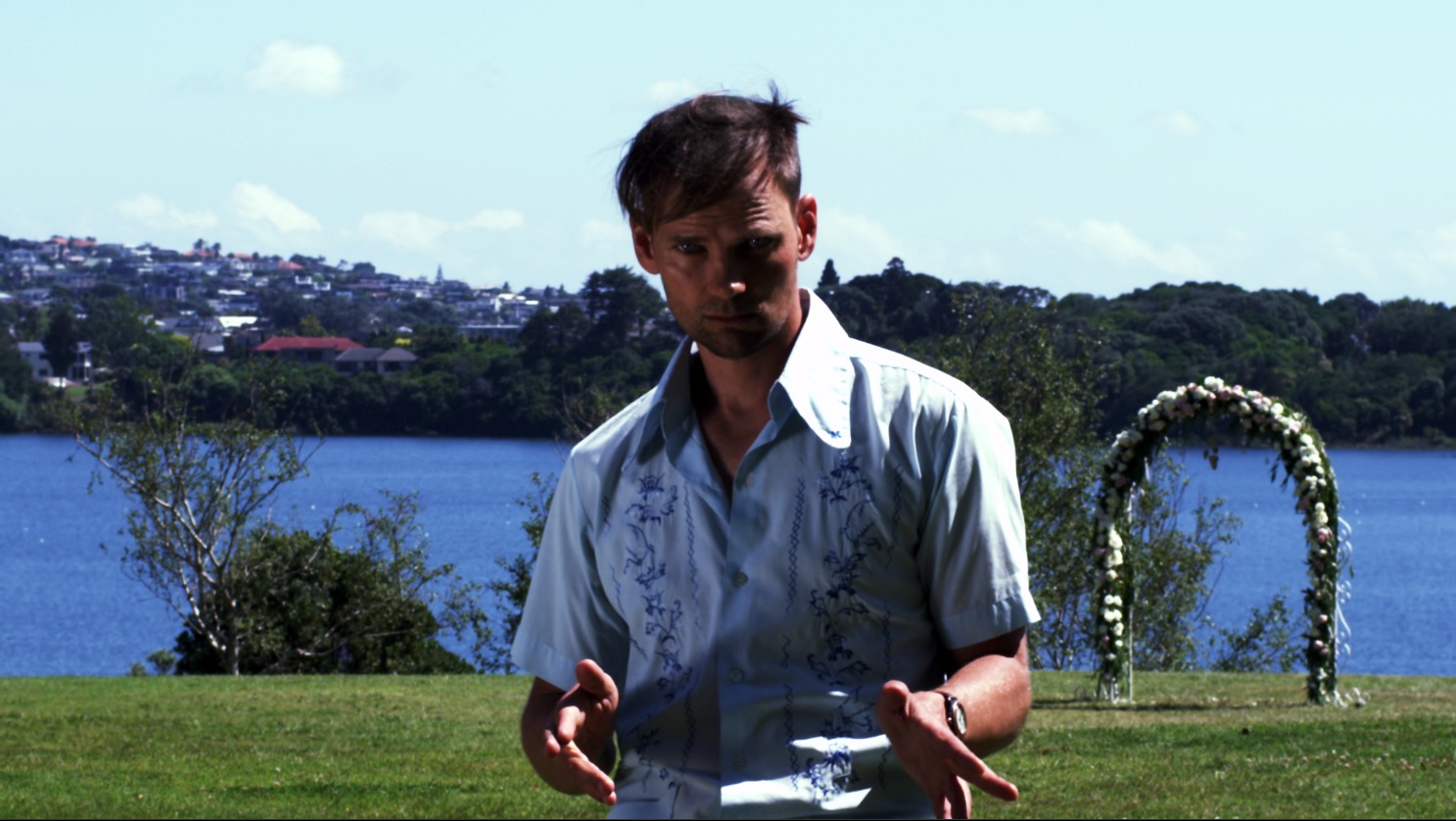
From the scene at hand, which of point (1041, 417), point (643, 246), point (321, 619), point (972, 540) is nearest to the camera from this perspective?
point (972, 540)

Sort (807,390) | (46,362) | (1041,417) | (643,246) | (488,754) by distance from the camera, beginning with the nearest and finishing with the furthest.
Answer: (807,390)
(643,246)
(488,754)
(1041,417)
(46,362)

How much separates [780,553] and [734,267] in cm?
43

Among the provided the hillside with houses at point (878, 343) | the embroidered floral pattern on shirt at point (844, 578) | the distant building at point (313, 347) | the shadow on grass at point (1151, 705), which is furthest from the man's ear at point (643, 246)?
the distant building at point (313, 347)

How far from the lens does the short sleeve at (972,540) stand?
106 inches

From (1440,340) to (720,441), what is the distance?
3825 inches

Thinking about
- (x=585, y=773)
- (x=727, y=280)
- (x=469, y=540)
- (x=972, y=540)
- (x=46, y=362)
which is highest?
(x=727, y=280)

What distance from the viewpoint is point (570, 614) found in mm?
3053

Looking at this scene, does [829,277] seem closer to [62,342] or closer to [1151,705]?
[1151,705]

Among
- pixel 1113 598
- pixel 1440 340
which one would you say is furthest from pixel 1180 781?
pixel 1440 340

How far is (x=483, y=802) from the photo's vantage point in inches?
377

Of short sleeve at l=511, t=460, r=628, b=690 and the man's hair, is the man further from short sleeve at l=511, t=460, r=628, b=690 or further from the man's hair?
short sleeve at l=511, t=460, r=628, b=690

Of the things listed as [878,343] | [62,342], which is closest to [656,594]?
[878,343]

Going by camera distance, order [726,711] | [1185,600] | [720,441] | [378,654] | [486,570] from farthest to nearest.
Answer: [486,570] < [1185,600] < [378,654] < [720,441] < [726,711]

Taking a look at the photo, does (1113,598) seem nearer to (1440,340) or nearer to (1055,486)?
(1055,486)
